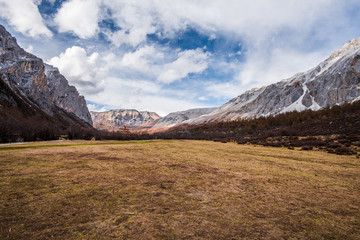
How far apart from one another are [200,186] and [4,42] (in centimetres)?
18360

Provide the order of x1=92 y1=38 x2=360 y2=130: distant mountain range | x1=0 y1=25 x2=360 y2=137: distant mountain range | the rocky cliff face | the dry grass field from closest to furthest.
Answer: the dry grass field
x1=0 y1=25 x2=360 y2=137: distant mountain range
x1=92 y1=38 x2=360 y2=130: distant mountain range
the rocky cliff face

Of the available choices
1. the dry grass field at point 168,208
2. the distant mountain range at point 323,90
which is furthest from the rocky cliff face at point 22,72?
the distant mountain range at point 323,90

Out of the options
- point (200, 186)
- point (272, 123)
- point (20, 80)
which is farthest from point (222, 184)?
point (20, 80)

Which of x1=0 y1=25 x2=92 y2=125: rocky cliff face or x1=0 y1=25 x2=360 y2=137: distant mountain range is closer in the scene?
x1=0 y1=25 x2=360 y2=137: distant mountain range

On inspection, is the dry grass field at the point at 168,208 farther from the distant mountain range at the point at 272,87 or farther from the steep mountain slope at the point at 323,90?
the distant mountain range at the point at 272,87

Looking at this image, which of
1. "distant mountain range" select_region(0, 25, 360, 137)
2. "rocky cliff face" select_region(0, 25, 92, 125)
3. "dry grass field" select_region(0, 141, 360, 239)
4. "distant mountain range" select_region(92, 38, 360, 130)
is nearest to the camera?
"dry grass field" select_region(0, 141, 360, 239)

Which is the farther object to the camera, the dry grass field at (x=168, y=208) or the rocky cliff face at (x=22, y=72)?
the rocky cliff face at (x=22, y=72)

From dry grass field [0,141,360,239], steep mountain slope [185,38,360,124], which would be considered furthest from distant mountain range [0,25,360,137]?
dry grass field [0,141,360,239]

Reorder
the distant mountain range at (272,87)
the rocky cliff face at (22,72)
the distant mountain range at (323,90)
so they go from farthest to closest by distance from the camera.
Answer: the rocky cliff face at (22,72) → the distant mountain range at (323,90) → the distant mountain range at (272,87)

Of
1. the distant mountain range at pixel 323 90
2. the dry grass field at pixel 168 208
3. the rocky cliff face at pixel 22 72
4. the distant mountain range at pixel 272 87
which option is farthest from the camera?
the rocky cliff face at pixel 22 72

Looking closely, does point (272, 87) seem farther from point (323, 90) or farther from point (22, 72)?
point (22, 72)

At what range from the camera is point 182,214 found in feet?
10.5

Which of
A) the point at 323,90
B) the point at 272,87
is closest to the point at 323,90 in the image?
the point at 323,90

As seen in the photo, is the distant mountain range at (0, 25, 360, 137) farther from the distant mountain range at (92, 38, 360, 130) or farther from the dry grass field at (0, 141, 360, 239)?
the dry grass field at (0, 141, 360, 239)
